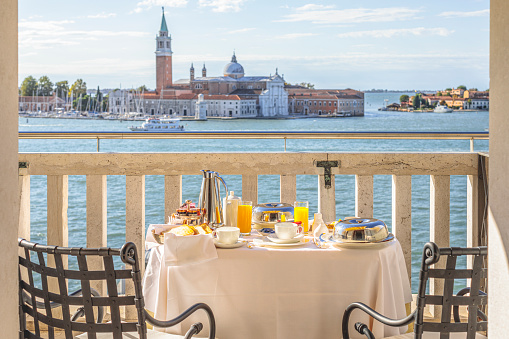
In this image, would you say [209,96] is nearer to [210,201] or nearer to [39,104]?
[39,104]

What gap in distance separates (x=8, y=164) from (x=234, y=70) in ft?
165

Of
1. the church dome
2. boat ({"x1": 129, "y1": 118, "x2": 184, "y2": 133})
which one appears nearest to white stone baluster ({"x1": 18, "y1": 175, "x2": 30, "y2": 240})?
boat ({"x1": 129, "y1": 118, "x2": 184, "y2": 133})

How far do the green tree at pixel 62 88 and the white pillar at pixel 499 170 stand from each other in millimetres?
49710

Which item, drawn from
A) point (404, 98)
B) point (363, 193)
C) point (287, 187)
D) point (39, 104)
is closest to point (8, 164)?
point (287, 187)

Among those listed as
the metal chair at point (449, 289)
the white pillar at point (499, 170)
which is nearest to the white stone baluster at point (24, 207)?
the metal chair at point (449, 289)

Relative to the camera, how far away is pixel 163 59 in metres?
52.8

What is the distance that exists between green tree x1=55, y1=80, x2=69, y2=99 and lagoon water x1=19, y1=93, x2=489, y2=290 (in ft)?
9.11

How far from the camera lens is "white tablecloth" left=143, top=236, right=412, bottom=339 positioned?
179cm

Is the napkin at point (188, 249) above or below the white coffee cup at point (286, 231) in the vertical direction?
below

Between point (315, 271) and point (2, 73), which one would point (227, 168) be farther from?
point (2, 73)

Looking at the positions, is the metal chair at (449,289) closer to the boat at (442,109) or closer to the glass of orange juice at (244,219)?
the glass of orange juice at (244,219)

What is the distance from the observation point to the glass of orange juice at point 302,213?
2098 mm

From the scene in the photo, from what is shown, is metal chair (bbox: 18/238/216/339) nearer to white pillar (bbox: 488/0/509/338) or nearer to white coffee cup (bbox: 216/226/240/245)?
white coffee cup (bbox: 216/226/240/245)

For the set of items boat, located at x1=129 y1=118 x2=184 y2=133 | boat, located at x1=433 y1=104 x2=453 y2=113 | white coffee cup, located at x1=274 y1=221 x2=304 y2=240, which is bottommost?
white coffee cup, located at x1=274 y1=221 x2=304 y2=240
